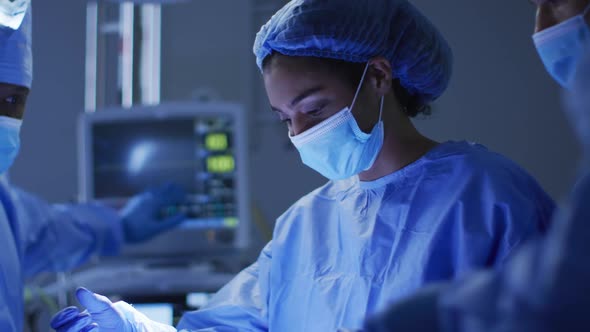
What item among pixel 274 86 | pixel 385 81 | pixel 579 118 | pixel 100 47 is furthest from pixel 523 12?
pixel 100 47

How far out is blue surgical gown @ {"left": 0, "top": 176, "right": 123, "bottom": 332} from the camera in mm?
1169

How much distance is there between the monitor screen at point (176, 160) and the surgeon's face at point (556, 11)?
1242 millimetres

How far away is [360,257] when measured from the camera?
35.5 inches

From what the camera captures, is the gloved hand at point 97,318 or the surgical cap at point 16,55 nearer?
the gloved hand at point 97,318

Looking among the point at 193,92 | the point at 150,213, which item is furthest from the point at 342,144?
the point at 193,92

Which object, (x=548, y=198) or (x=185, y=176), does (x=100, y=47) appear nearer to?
(x=185, y=176)

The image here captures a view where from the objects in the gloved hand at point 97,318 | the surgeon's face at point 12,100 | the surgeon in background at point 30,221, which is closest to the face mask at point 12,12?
the surgeon in background at point 30,221

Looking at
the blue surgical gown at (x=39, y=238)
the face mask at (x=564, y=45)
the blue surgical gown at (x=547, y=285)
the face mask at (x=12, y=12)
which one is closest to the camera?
the blue surgical gown at (x=547, y=285)

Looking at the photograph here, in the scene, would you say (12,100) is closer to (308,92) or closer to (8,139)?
(8,139)

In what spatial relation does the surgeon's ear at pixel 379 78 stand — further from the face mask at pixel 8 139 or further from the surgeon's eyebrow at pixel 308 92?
the face mask at pixel 8 139

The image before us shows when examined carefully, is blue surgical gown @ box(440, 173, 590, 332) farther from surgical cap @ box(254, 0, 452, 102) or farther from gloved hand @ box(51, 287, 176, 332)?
gloved hand @ box(51, 287, 176, 332)

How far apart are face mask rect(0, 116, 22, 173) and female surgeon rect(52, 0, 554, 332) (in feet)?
1.23

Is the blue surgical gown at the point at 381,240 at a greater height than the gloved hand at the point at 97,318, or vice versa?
the blue surgical gown at the point at 381,240

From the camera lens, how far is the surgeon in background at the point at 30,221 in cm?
108
